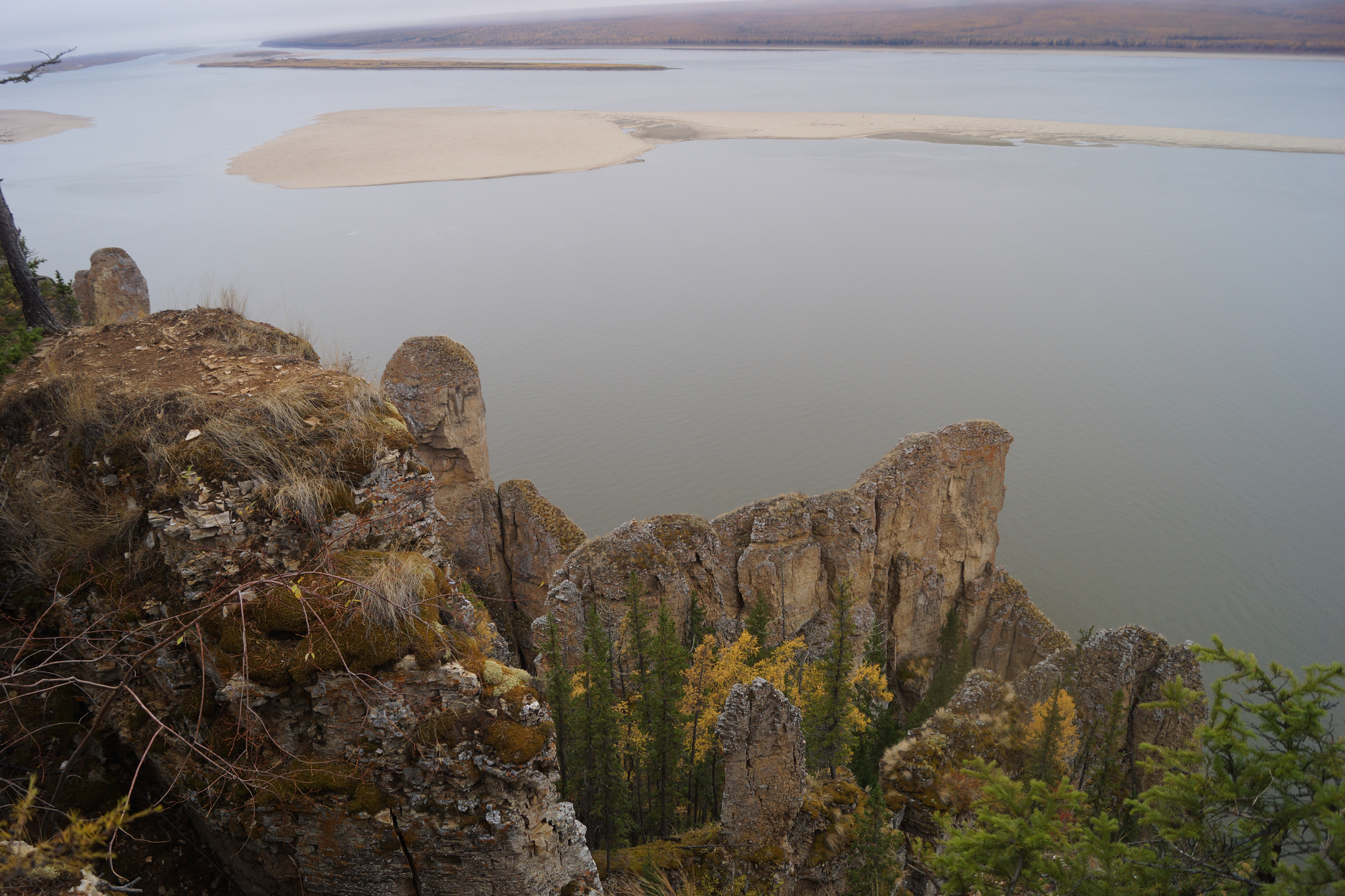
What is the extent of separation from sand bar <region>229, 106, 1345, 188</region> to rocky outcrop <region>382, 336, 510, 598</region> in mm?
51729

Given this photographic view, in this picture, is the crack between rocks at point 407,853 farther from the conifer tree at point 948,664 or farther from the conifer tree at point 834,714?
the conifer tree at point 948,664

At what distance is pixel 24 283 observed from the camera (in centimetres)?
1370

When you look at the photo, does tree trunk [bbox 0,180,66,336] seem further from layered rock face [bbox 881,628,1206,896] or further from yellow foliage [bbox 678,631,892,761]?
layered rock face [bbox 881,628,1206,896]

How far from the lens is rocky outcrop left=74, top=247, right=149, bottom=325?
21516 millimetres

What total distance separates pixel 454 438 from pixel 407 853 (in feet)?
53.6

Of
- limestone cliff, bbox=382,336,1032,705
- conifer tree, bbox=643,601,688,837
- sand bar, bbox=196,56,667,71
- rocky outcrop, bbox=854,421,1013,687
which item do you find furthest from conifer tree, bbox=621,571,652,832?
sand bar, bbox=196,56,667,71

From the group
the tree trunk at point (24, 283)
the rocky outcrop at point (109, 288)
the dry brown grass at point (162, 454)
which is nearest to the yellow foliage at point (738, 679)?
the dry brown grass at point (162, 454)

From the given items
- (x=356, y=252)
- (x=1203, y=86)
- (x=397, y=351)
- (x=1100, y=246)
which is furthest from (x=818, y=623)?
(x=1203, y=86)

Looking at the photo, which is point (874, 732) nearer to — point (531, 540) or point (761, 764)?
point (761, 764)

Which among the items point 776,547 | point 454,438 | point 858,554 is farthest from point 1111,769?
point 454,438

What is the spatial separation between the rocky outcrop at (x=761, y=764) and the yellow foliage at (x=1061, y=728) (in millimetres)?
7444

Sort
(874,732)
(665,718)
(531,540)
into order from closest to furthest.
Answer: (665,718), (874,732), (531,540)

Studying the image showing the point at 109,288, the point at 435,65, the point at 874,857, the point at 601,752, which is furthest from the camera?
the point at 435,65

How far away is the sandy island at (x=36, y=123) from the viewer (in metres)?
80.2
